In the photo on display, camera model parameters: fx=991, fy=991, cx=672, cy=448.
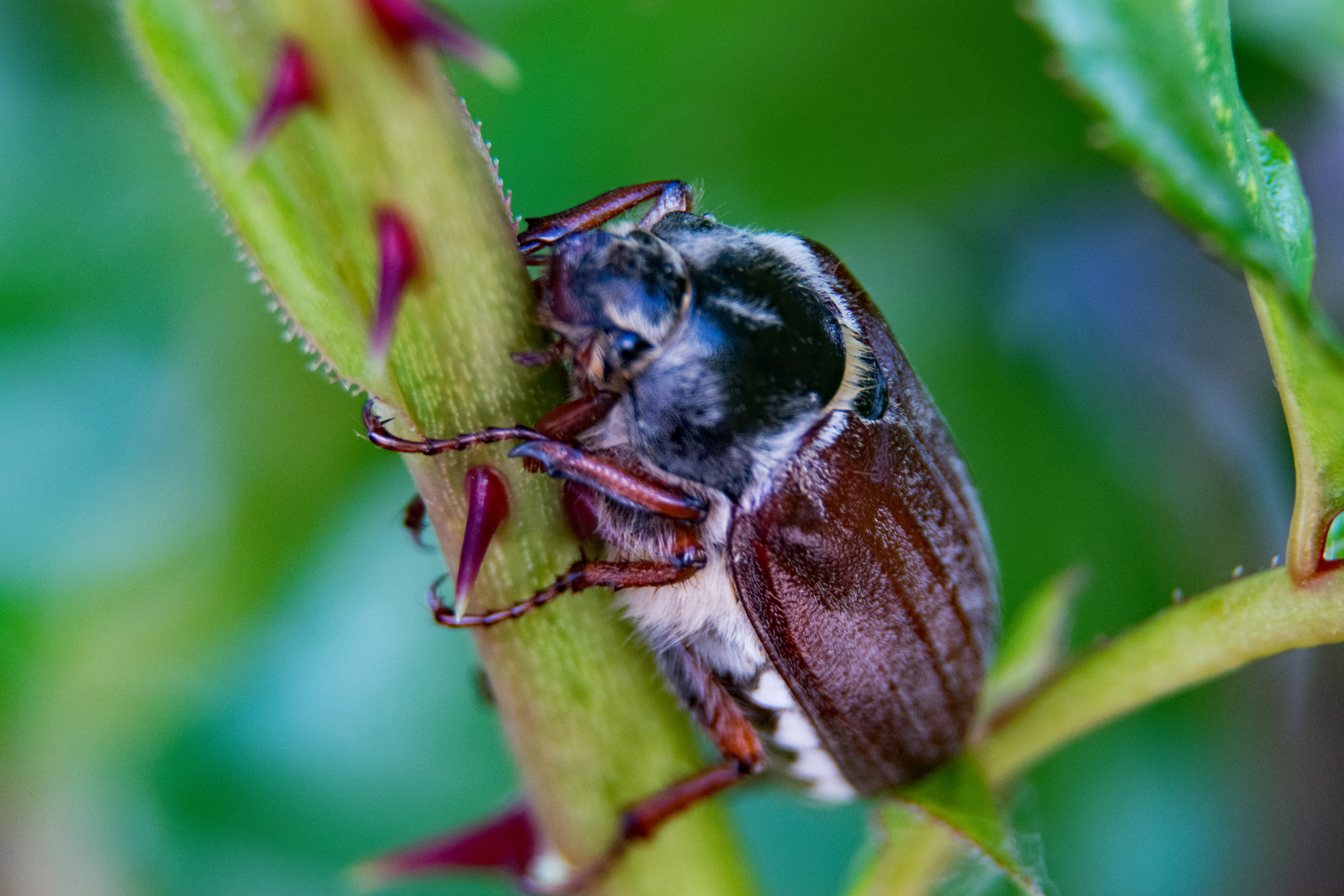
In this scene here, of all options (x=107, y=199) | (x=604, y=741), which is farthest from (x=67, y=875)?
(x=604, y=741)

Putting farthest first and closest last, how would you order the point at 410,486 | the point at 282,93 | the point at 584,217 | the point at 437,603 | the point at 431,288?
the point at 410,486 < the point at 584,217 < the point at 437,603 < the point at 431,288 < the point at 282,93

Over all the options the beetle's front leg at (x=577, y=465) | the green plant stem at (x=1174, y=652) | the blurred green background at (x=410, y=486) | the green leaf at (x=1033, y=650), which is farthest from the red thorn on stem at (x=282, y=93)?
the blurred green background at (x=410, y=486)

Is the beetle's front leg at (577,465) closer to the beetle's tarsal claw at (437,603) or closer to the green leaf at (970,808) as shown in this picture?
the beetle's tarsal claw at (437,603)

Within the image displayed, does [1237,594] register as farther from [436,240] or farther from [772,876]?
[772,876]

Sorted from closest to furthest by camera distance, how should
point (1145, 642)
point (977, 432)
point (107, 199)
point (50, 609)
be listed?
point (1145, 642), point (50, 609), point (107, 199), point (977, 432)

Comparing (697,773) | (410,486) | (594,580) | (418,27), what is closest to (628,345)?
(594,580)

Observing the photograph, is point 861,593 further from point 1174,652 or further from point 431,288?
point 431,288
